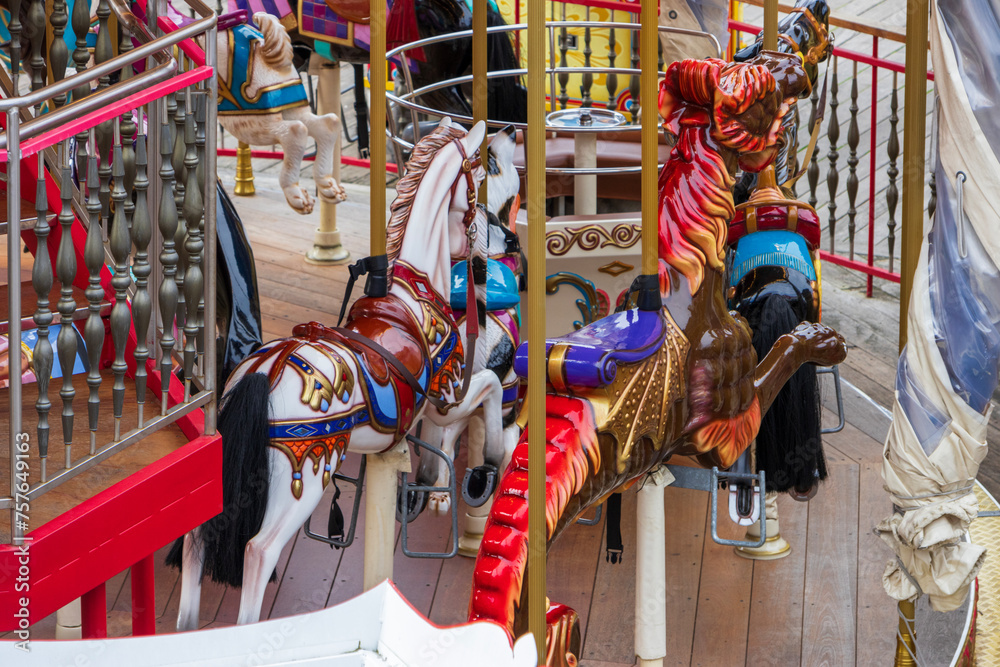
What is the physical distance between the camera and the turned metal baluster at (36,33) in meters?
2.81

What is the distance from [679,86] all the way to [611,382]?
57 cm

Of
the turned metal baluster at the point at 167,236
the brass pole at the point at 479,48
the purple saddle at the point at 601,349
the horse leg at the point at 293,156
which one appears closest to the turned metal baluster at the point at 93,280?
the turned metal baluster at the point at 167,236

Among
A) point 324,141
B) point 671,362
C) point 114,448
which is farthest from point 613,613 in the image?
point 324,141

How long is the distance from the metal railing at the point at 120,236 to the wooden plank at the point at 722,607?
4.44ft

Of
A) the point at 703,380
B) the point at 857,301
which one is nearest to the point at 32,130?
the point at 703,380

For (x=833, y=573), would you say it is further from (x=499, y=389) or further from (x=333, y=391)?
(x=333, y=391)

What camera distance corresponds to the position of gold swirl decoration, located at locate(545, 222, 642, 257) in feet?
11.5

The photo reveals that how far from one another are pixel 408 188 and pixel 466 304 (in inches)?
15.1

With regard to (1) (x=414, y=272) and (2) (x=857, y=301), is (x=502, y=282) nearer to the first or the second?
(1) (x=414, y=272)

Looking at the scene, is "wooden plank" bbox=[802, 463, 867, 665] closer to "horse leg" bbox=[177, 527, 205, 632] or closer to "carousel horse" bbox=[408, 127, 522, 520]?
"carousel horse" bbox=[408, 127, 522, 520]

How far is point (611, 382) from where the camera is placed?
86.0 inches

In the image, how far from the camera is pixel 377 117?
2469 mm

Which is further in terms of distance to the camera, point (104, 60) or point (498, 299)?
point (498, 299)

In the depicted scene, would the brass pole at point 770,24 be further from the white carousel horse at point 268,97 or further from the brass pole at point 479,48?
the white carousel horse at point 268,97
